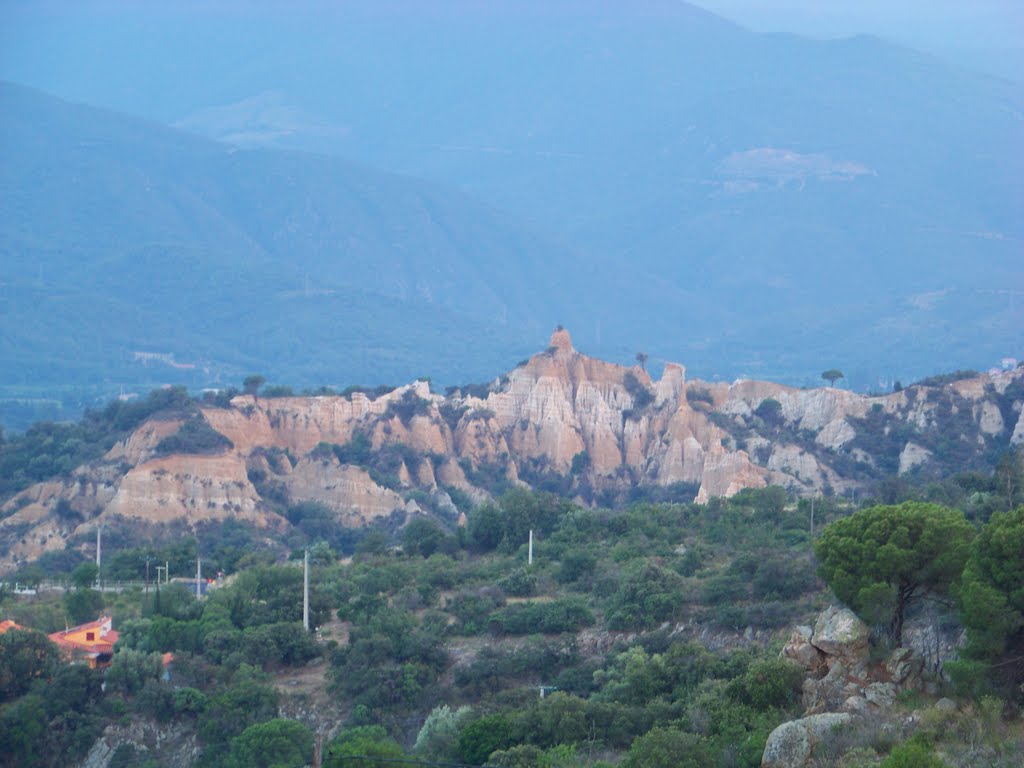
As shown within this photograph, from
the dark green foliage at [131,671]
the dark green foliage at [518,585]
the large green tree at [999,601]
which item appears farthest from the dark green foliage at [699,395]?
the large green tree at [999,601]

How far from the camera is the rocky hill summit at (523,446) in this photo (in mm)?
76062

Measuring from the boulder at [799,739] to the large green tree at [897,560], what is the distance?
2639mm

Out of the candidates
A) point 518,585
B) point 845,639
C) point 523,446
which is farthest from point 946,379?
point 845,639

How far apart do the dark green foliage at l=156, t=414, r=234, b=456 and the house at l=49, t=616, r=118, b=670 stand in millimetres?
28894

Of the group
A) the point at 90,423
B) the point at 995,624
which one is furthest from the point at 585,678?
the point at 90,423

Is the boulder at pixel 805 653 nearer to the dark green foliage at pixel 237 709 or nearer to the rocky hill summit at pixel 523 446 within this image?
the dark green foliage at pixel 237 709

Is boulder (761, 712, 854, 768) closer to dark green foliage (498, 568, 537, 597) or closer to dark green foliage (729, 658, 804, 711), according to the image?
dark green foliage (729, 658, 804, 711)

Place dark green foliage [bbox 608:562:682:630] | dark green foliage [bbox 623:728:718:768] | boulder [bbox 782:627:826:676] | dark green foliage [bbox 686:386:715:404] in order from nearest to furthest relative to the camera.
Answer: dark green foliage [bbox 623:728:718:768], boulder [bbox 782:627:826:676], dark green foliage [bbox 608:562:682:630], dark green foliage [bbox 686:386:715:404]

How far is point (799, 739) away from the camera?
86.9 feet

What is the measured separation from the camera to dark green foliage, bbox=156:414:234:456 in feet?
255

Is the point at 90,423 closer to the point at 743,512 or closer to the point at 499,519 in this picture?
the point at 499,519

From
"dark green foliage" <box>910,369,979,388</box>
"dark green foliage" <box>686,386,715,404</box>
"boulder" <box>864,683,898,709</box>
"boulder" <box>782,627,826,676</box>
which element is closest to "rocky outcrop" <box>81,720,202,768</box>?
"boulder" <box>782,627,826,676</box>

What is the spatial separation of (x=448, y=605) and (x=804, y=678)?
1726 cm

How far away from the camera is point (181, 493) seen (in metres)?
75.8
